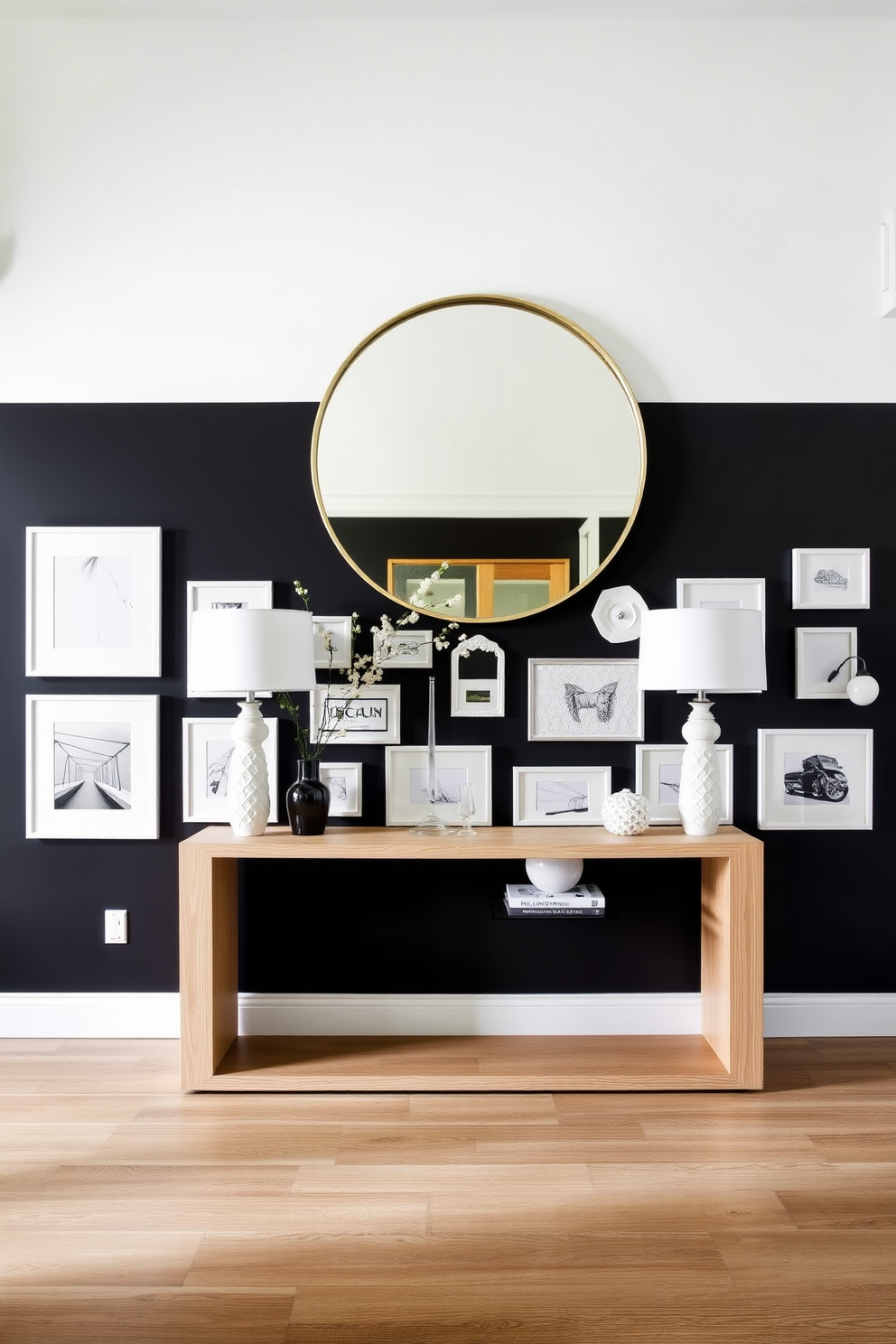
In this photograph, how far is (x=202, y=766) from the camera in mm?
2830

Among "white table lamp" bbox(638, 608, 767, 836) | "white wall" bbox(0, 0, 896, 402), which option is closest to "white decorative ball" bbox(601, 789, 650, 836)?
"white table lamp" bbox(638, 608, 767, 836)

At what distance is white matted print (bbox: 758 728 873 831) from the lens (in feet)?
9.29

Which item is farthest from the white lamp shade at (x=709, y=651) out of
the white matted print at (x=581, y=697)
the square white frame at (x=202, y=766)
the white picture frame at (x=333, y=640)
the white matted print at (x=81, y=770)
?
the white matted print at (x=81, y=770)

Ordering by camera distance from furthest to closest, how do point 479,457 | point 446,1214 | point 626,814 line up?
point 479,457
point 626,814
point 446,1214

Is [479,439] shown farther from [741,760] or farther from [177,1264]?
[177,1264]

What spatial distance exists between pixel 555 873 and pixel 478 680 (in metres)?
0.66

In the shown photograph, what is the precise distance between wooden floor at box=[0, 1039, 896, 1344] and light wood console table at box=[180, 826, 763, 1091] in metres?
0.05

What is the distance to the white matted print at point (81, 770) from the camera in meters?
2.83

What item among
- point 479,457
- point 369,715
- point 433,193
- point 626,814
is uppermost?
point 433,193

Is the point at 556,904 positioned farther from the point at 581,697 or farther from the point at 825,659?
the point at 825,659

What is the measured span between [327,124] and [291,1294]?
3197 millimetres

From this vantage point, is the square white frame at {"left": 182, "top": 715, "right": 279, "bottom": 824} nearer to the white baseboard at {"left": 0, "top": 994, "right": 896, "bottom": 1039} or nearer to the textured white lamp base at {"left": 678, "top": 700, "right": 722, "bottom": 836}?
the white baseboard at {"left": 0, "top": 994, "right": 896, "bottom": 1039}

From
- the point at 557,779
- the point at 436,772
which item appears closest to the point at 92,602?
the point at 436,772

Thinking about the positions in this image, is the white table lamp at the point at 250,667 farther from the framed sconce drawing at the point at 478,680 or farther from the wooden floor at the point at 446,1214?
the wooden floor at the point at 446,1214
